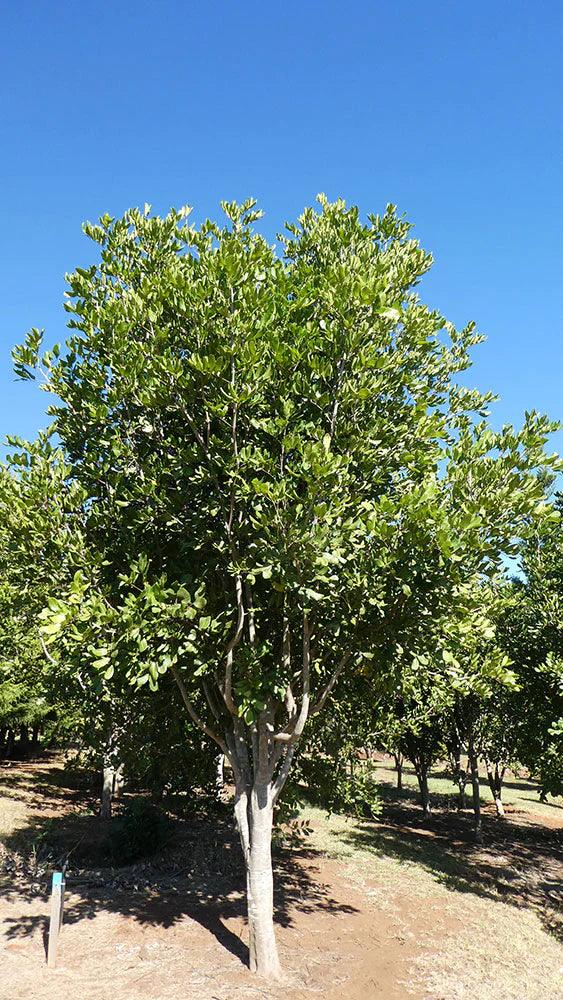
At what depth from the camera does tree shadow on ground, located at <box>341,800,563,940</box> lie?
48.5 ft

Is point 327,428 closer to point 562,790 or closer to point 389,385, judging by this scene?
point 389,385

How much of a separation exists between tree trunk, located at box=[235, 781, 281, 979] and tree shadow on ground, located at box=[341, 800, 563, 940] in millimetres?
6634

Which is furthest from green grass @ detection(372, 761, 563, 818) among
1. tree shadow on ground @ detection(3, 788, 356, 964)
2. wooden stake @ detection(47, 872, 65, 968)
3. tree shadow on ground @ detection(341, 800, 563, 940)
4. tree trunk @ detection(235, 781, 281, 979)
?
wooden stake @ detection(47, 872, 65, 968)

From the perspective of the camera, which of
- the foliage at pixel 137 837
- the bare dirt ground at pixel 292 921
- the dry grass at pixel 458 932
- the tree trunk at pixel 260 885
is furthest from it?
the foliage at pixel 137 837

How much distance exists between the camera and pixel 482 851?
20.4m

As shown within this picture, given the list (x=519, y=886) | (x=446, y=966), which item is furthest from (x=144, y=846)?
(x=519, y=886)

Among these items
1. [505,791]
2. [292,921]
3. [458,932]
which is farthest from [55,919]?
[505,791]

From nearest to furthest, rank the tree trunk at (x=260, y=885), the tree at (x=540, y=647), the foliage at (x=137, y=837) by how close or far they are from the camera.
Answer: the tree trunk at (x=260, y=885) < the tree at (x=540, y=647) < the foliage at (x=137, y=837)

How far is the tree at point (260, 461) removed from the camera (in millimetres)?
7324

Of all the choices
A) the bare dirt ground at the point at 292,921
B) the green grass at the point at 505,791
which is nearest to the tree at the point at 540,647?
the bare dirt ground at the point at 292,921

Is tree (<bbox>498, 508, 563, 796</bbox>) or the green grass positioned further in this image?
the green grass

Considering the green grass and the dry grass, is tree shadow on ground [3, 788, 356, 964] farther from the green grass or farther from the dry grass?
the green grass

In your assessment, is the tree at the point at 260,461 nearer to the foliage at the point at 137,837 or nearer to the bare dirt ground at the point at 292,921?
the bare dirt ground at the point at 292,921

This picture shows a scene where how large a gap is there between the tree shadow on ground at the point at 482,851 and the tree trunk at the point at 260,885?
6.63m
